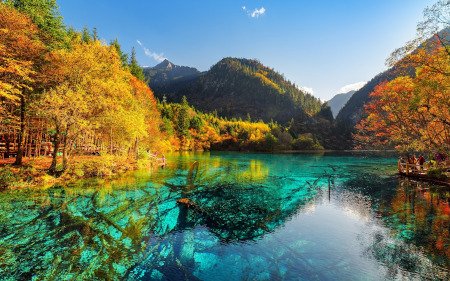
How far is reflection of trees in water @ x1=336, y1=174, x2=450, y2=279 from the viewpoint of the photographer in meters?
12.0

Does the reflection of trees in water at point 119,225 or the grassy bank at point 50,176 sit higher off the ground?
the grassy bank at point 50,176

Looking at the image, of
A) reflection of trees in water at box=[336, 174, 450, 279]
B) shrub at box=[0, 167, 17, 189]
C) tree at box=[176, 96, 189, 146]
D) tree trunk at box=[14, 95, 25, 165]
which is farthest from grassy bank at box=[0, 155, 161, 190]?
tree at box=[176, 96, 189, 146]

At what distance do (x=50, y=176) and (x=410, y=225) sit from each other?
106ft

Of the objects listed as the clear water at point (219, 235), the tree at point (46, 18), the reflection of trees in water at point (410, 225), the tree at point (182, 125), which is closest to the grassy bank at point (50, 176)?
the clear water at point (219, 235)

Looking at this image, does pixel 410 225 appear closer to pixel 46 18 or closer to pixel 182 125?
pixel 46 18

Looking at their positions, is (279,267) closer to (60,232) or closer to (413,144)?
(60,232)

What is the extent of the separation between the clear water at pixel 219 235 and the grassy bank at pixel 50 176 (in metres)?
2.16

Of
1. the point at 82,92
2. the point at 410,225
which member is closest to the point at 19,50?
the point at 82,92

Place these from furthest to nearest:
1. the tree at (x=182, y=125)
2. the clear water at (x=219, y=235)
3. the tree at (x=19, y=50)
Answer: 1. the tree at (x=182, y=125)
2. the tree at (x=19, y=50)
3. the clear water at (x=219, y=235)

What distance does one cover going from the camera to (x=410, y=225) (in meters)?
17.2

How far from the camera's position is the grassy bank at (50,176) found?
984 inches

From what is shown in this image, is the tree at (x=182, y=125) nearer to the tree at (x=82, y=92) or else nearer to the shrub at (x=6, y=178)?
the tree at (x=82, y=92)

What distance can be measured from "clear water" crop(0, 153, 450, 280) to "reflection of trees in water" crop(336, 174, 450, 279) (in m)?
0.05

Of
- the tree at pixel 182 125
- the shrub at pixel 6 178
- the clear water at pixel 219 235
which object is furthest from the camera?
the tree at pixel 182 125
